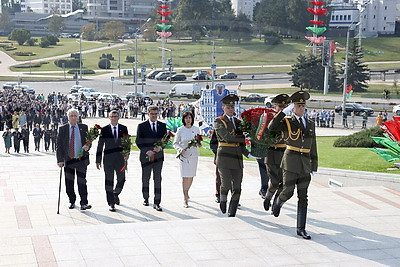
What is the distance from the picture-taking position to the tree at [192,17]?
309 feet

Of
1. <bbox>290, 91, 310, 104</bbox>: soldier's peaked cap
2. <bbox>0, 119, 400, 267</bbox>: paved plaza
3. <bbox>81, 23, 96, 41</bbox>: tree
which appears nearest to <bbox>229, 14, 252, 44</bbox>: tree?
<bbox>81, 23, 96, 41</bbox>: tree

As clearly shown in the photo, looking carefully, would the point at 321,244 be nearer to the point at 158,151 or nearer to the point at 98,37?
the point at 158,151

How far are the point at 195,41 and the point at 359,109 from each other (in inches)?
2076

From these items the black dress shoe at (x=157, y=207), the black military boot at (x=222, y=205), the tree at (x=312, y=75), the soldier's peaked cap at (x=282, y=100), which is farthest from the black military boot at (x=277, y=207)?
the tree at (x=312, y=75)

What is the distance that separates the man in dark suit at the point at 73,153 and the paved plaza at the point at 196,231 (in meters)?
0.35

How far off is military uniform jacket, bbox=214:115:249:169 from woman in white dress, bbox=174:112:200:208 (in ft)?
3.54

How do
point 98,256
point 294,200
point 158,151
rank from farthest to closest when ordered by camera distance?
point 294,200 < point 158,151 < point 98,256

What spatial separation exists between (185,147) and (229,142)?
4.10 ft

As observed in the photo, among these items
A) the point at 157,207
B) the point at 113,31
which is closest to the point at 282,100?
the point at 157,207

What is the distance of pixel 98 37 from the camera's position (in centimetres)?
12338

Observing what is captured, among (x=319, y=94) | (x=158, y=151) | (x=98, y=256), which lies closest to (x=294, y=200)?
(x=158, y=151)

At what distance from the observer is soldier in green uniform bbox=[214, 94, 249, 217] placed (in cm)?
963

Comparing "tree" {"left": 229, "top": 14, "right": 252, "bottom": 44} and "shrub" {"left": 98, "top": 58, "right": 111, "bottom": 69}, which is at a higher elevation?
"tree" {"left": 229, "top": 14, "right": 252, "bottom": 44}

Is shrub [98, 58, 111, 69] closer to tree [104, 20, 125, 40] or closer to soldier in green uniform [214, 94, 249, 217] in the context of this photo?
tree [104, 20, 125, 40]
